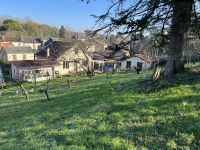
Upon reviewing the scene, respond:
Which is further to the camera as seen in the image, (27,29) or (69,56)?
(27,29)

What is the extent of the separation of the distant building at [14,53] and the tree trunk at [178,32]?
161ft

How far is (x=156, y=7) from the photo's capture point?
29.8 ft

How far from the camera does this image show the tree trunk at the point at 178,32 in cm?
917

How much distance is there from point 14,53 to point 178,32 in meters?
52.7

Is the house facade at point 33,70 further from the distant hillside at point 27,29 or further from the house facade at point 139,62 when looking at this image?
the distant hillside at point 27,29

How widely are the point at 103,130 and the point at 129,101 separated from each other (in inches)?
86.5

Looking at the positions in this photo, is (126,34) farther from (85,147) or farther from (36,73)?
(36,73)

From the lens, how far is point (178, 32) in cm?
1009

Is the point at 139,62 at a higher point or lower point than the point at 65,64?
higher

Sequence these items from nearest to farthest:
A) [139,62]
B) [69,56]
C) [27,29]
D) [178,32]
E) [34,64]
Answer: [178,32], [34,64], [69,56], [139,62], [27,29]

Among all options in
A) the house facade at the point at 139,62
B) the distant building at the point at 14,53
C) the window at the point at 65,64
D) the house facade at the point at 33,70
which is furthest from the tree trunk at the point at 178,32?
the distant building at the point at 14,53

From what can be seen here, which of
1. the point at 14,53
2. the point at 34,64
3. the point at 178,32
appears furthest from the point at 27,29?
the point at 178,32

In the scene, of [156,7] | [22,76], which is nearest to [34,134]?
[156,7]

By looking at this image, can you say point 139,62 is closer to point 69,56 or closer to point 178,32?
point 69,56
